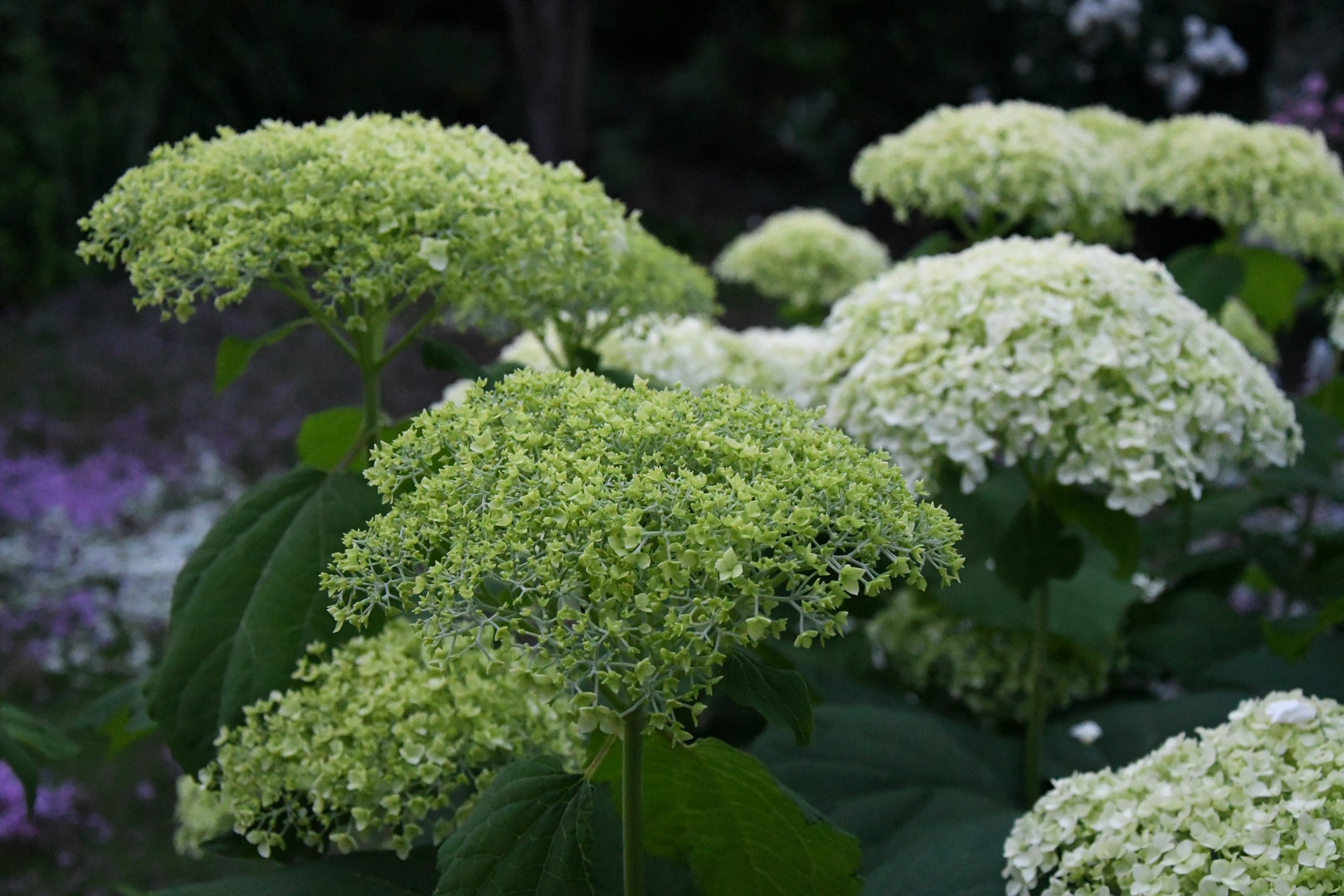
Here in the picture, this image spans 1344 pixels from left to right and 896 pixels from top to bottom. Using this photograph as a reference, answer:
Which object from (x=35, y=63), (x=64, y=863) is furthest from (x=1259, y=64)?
(x=64, y=863)

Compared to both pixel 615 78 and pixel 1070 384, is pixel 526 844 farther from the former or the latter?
pixel 615 78

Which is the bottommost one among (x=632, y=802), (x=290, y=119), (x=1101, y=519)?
(x=632, y=802)

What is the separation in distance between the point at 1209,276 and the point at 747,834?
7.04 feet

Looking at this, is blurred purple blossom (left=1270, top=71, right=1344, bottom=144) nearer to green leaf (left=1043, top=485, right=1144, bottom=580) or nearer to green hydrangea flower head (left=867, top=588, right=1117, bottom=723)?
green hydrangea flower head (left=867, top=588, right=1117, bottom=723)

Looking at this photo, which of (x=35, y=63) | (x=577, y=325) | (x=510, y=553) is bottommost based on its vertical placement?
(x=510, y=553)

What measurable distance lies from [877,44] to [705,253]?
278 cm

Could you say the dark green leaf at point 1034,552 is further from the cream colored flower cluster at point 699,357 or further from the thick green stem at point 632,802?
the thick green stem at point 632,802

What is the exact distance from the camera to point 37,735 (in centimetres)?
203

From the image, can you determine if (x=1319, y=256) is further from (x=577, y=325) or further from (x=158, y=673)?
(x=158, y=673)

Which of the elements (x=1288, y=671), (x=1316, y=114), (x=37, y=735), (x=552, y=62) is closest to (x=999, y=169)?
(x=1288, y=671)

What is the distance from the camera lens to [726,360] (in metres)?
3.09

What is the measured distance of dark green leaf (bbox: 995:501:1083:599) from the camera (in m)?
2.15

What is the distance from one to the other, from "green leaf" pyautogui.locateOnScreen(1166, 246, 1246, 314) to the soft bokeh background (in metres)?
2.99

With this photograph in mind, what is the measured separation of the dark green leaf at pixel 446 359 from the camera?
6.68 ft
